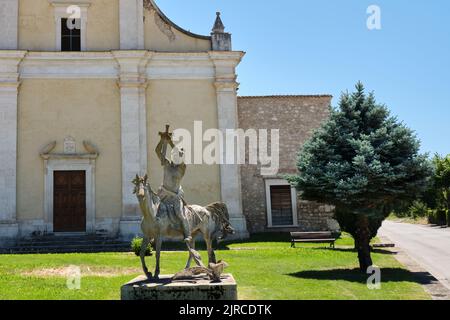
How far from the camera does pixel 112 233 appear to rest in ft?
65.8

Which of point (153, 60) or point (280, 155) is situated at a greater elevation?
point (153, 60)

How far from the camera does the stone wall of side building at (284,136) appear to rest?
2314 centimetres

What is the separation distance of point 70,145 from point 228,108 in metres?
6.94

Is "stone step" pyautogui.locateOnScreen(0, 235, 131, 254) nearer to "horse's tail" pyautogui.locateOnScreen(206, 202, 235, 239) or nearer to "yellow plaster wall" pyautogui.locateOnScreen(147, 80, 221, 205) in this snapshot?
"yellow plaster wall" pyautogui.locateOnScreen(147, 80, 221, 205)

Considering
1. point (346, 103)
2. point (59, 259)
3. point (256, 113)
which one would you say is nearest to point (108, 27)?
point (256, 113)

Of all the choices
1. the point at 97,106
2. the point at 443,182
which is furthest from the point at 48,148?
the point at 443,182

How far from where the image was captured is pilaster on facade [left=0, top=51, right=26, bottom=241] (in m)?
19.5

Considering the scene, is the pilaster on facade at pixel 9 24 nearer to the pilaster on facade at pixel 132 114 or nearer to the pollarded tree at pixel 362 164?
the pilaster on facade at pixel 132 114

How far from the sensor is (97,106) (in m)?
20.8

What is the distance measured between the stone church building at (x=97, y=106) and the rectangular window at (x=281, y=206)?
2.69m

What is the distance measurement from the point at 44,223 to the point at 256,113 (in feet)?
35.8

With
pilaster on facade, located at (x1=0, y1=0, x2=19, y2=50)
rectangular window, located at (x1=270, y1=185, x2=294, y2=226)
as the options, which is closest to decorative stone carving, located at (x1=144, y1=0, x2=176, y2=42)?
pilaster on facade, located at (x1=0, y1=0, x2=19, y2=50)

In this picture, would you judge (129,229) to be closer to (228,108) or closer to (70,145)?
(70,145)
